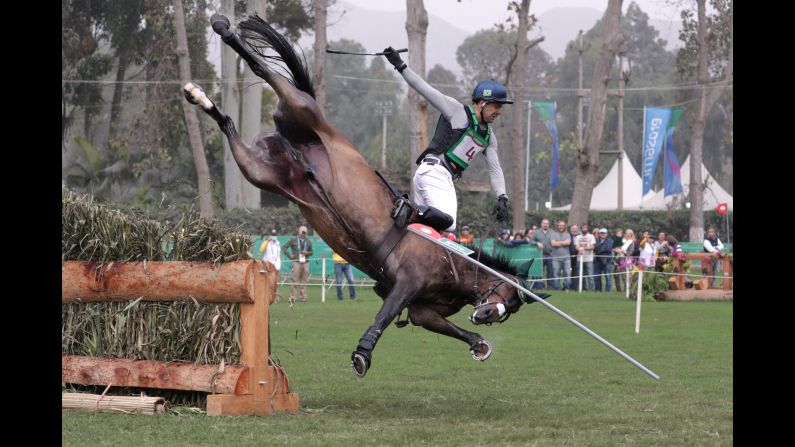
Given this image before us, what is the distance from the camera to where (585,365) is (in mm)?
13164

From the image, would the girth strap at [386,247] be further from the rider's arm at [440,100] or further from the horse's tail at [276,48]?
the horse's tail at [276,48]

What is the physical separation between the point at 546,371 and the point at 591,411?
3.32 m

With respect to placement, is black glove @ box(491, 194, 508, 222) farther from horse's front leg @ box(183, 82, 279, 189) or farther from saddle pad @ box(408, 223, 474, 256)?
horse's front leg @ box(183, 82, 279, 189)

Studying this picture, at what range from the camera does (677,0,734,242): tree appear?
41.3 meters

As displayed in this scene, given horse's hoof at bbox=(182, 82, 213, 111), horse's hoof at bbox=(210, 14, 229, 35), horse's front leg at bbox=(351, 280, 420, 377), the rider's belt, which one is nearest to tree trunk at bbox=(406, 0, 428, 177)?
the rider's belt

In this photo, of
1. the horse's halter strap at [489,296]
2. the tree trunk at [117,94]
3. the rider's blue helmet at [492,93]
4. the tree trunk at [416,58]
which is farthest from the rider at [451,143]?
the tree trunk at [117,94]

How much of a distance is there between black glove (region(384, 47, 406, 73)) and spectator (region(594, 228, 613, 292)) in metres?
20.2

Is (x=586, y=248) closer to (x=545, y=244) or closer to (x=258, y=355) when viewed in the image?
(x=545, y=244)

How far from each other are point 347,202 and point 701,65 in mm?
35330

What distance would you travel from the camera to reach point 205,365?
8695mm

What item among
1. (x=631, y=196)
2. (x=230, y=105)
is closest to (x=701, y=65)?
(x=230, y=105)
